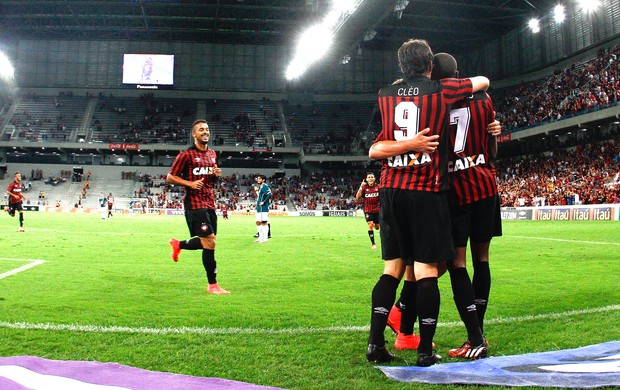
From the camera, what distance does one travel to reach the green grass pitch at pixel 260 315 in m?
3.66

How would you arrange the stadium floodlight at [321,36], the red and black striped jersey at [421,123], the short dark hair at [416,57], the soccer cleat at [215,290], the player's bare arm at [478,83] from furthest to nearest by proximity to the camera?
the stadium floodlight at [321,36] → the soccer cleat at [215,290] → the player's bare arm at [478,83] → the short dark hair at [416,57] → the red and black striped jersey at [421,123]

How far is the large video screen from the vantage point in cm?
5691

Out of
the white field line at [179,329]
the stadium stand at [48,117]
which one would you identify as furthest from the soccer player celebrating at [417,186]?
the stadium stand at [48,117]

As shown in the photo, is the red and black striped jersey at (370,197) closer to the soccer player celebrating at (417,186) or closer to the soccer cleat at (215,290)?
the soccer cleat at (215,290)

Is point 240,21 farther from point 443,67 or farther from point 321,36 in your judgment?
point 443,67

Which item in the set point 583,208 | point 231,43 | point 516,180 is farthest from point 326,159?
point 583,208

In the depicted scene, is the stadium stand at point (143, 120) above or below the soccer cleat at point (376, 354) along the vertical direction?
above

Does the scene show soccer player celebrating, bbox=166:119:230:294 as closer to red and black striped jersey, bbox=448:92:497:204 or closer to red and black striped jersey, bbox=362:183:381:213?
red and black striped jersey, bbox=448:92:497:204

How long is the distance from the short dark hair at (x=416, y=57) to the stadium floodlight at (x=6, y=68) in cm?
6699

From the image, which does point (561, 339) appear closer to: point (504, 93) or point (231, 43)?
point (504, 93)

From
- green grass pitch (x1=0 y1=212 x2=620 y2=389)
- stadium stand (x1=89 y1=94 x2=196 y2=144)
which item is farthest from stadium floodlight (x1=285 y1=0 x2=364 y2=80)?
green grass pitch (x1=0 y1=212 x2=620 y2=389)

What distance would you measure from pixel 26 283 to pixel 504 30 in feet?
184

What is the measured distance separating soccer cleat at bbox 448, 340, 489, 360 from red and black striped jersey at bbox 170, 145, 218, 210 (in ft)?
14.1

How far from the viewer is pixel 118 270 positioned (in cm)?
873
